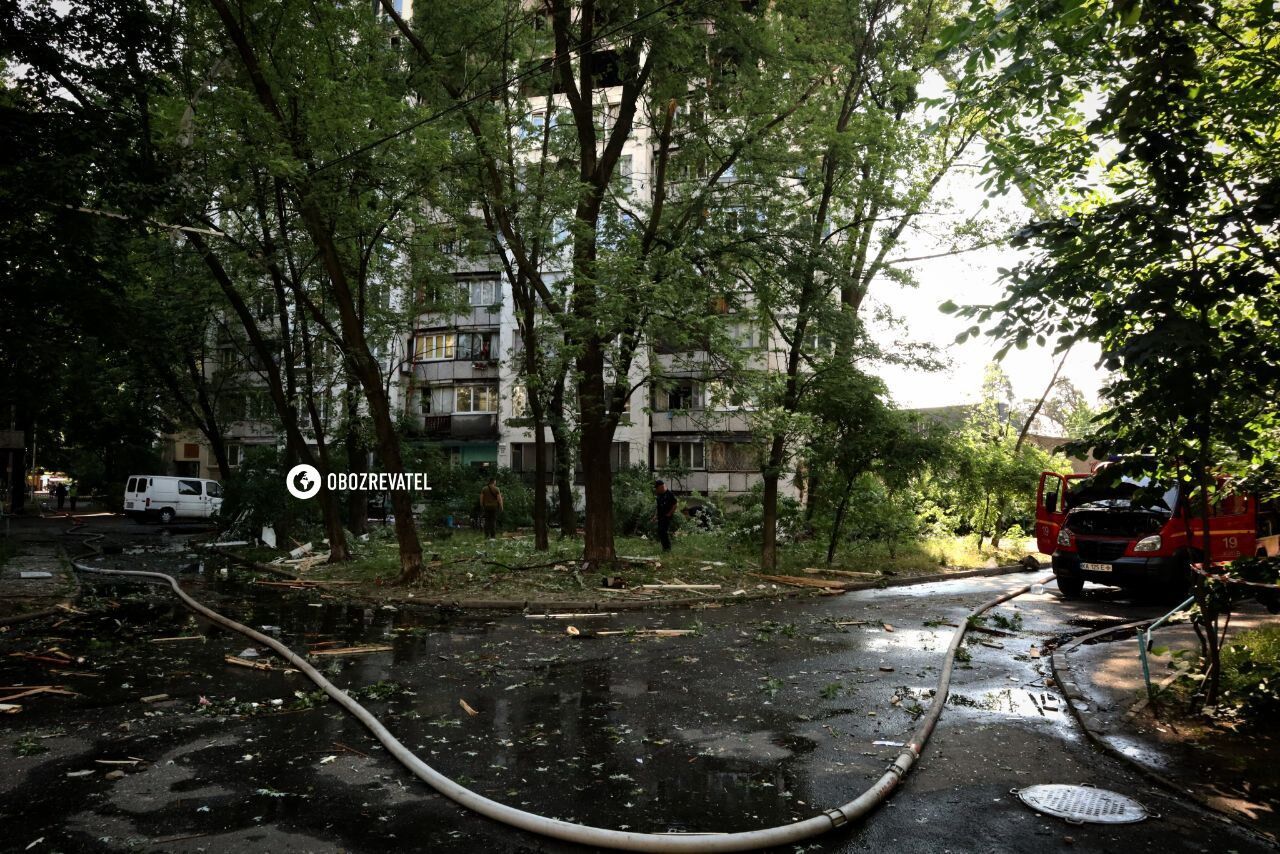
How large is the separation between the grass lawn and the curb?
269 inches

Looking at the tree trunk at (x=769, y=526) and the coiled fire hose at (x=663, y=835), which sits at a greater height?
the tree trunk at (x=769, y=526)

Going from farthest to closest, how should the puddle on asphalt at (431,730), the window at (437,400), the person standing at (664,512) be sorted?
1. the window at (437,400)
2. the person standing at (664,512)
3. the puddle on asphalt at (431,730)

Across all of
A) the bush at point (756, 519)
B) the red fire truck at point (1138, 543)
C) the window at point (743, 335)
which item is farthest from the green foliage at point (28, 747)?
the bush at point (756, 519)

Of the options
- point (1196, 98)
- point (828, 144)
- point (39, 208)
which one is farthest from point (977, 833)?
point (828, 144)

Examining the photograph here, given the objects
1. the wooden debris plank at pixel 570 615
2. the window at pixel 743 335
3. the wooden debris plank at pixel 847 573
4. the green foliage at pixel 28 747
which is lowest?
the wooden debris plank at pixel 570 615

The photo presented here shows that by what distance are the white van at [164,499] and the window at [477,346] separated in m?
13.5

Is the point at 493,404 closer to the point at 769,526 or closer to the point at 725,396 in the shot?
the point at 769,526

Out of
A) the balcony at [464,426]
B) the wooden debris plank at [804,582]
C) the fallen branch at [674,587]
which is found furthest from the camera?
the balcony at [464,426]

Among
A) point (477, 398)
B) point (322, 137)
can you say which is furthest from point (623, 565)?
point (477, 398)

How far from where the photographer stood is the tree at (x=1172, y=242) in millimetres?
5207

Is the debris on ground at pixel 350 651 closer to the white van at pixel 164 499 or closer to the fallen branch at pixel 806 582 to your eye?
the fallen branch at pixel 806 582

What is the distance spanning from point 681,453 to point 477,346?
1245 cm

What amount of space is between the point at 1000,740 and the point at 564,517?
19.7 m

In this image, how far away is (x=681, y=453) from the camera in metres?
40.8
